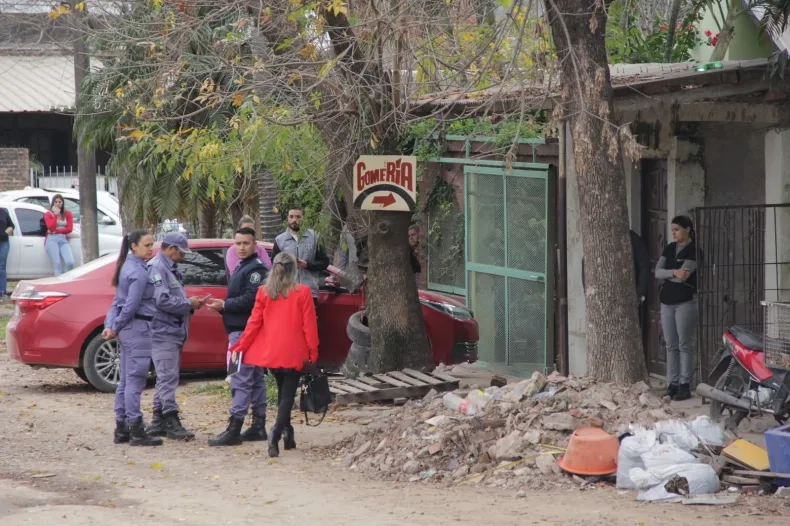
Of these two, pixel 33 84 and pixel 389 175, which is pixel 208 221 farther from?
pixel 33 84

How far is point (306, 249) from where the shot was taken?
12.7 meters

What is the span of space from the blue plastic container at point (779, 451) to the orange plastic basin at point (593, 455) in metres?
0.97

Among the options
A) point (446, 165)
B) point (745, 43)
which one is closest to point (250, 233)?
point (446, 165)

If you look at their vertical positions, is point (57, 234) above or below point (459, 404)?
above

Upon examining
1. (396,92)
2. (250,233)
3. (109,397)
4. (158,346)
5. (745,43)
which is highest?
(745,43)

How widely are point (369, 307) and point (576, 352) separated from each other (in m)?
2.20

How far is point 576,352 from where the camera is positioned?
1197cm

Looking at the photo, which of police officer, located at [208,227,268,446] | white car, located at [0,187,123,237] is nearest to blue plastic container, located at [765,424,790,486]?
police officer, located at [208,227,268,446]

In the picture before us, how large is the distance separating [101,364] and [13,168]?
708 inches

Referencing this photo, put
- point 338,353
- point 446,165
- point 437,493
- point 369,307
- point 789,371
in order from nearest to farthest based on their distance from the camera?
point 437,493
point 789,371
point 369,307
point 338,353
point 446,165

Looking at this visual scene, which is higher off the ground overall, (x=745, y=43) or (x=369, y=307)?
(x=745, y=43)

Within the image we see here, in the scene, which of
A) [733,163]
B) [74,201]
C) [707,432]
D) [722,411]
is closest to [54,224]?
[74,201]

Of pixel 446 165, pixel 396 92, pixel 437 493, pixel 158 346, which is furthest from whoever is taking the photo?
pixel 446 165

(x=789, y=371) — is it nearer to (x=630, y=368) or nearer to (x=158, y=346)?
(x=630, y=368)
